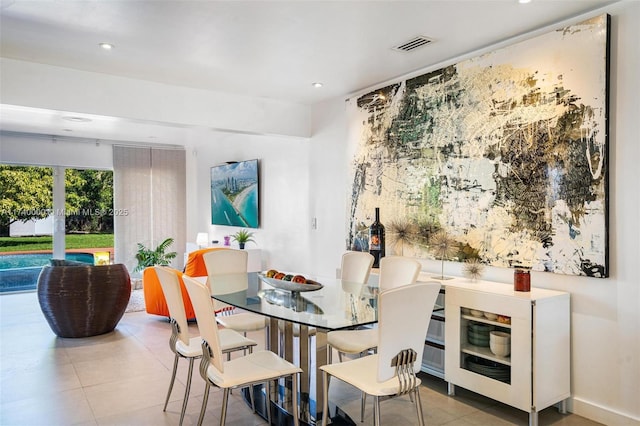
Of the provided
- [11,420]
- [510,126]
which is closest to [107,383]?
[11,420]

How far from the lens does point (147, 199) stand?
841 cm

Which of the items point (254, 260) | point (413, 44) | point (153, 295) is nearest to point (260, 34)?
point (413, 44)

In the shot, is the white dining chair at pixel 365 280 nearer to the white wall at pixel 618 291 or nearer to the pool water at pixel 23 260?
the white wall at pixel 618 291

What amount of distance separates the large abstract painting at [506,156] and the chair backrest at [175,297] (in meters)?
2.17

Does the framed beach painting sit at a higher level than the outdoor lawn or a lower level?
higher

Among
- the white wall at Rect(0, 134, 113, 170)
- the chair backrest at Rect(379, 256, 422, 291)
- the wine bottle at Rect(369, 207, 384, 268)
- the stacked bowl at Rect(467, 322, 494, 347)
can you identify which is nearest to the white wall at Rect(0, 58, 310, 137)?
the wine bottle at Rect(369, 207, 384, 268)

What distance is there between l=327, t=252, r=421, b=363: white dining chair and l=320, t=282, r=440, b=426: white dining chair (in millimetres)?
640

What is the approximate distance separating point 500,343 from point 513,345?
0.11 meters

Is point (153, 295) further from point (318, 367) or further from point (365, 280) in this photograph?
point (318, 367)

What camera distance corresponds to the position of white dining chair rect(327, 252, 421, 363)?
9.93ft

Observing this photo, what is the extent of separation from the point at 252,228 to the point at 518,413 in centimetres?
469

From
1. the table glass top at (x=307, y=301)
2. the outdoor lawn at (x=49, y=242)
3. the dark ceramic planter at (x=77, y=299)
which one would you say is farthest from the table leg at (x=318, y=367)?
the outdoor lawn at (x=49, y=242)

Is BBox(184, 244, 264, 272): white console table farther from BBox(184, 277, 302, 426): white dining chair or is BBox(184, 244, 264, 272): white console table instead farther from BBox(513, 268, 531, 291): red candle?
BBox(513, 268, 531, 291): red candle

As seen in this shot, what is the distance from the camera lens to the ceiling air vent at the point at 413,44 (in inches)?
133
